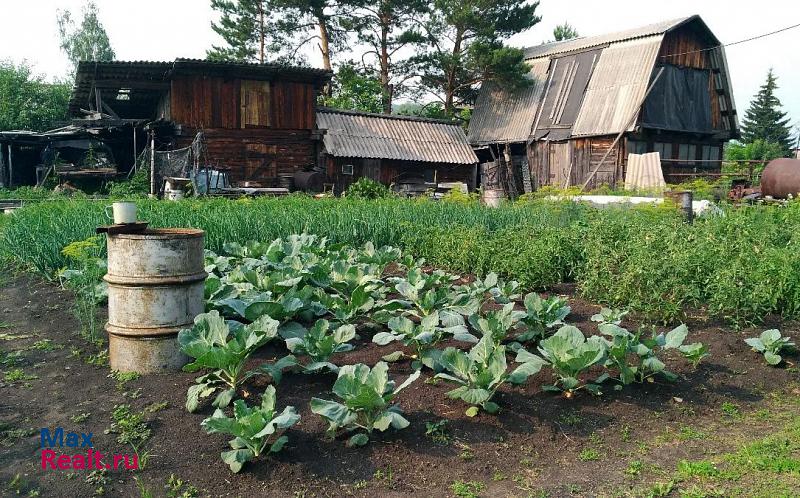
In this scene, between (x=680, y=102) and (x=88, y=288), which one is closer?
(x=88, y=288)

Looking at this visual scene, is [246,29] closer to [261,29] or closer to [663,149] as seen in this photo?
[261,29]

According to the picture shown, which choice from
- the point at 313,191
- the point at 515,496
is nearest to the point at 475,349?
Result: the point at 515,496

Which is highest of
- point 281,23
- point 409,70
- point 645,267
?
point 281,23

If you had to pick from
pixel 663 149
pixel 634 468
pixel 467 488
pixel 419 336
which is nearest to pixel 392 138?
pixel 663 149

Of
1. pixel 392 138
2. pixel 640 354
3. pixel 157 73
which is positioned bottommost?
pixel 640 354

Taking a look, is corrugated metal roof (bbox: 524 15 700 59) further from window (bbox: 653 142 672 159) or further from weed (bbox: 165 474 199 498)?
weed (bbox: 165 474 199 498)

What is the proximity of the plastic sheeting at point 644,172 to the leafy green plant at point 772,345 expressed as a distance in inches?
615

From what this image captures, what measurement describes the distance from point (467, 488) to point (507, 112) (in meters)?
23.6

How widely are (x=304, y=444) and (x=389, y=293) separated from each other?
285 cm

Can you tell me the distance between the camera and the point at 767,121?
168ft

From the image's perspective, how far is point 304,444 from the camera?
312 cm

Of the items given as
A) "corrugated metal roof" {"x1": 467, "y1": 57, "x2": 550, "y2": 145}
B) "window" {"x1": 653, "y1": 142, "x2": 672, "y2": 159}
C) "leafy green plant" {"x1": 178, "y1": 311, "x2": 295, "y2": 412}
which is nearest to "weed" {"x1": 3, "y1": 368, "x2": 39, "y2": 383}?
"leafy green plant" {"x1": 178, "y1": 311, "x2": 295, "y2": 412}

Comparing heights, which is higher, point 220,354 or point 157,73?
point 157,73

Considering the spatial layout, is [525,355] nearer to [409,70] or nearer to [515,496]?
[515,496]
